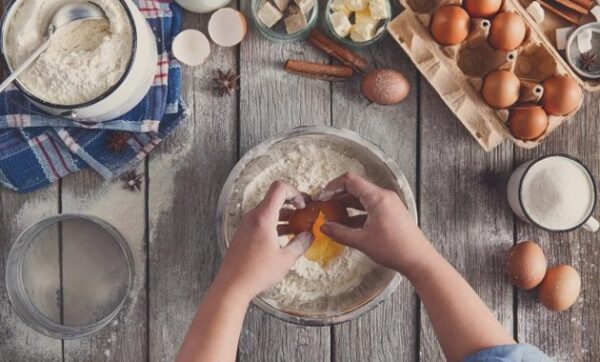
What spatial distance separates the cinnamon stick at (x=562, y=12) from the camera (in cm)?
126

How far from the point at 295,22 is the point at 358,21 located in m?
0.11

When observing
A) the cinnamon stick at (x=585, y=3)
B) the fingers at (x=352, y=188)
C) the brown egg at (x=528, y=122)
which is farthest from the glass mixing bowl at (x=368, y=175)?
the cinnamon stick at (x=585, y=3)

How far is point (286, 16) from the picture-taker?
1237 mm

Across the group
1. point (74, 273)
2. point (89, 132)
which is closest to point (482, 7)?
point (89, 132)

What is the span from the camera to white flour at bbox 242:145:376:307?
3.81 ft

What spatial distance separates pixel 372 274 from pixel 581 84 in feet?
1.60

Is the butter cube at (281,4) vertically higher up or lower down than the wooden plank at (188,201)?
higher up

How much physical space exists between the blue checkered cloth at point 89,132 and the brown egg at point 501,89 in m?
0.52

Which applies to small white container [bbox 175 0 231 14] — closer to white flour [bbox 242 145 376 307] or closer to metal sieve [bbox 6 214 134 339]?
white flour [bbox 242 145 376 307]

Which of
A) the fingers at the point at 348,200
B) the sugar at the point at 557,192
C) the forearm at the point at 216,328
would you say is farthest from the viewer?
the sugar at the point at 557,192

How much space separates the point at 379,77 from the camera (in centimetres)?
121

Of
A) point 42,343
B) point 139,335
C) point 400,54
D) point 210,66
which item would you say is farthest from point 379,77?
point 42,343

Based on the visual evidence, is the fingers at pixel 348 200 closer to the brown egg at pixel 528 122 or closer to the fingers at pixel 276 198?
the fingers at pixel 276 198

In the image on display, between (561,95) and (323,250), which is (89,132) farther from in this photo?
(561,95)
